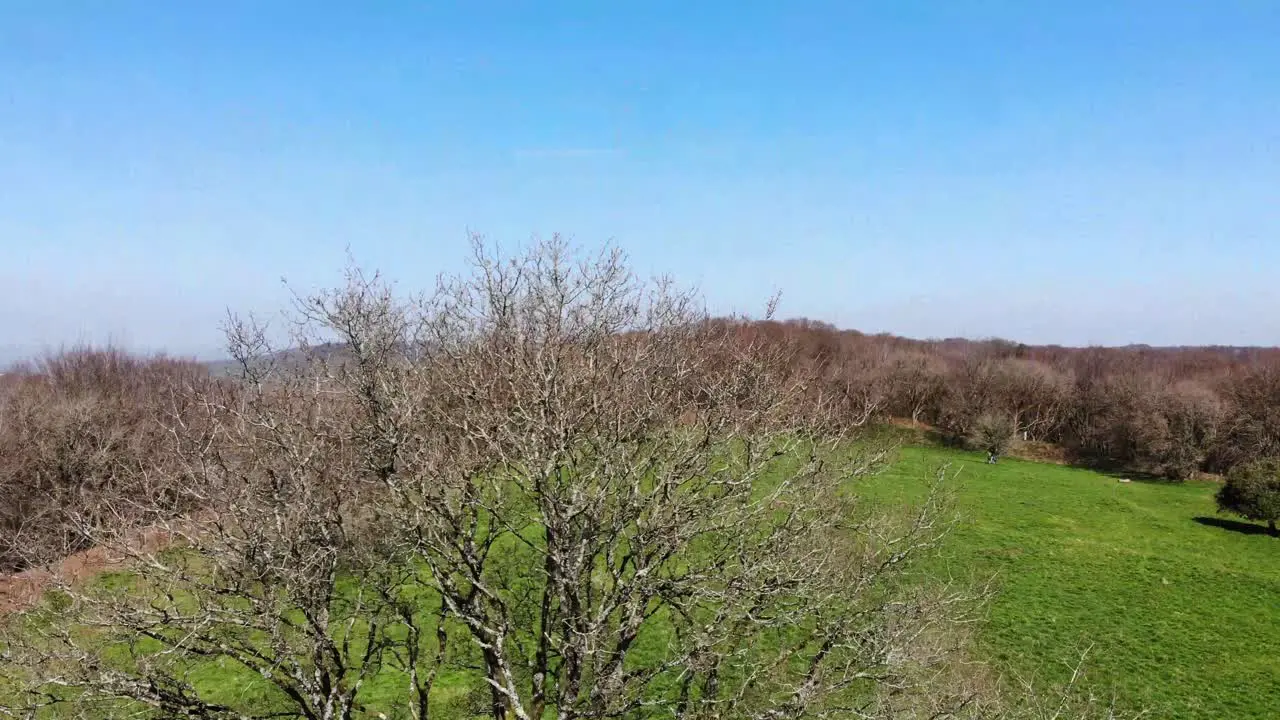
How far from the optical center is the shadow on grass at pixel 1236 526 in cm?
3419

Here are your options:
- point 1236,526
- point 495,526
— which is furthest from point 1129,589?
point 495,526

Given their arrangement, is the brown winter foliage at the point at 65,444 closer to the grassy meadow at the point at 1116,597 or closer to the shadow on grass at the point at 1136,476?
the grassy meadow at the point at 1116,597

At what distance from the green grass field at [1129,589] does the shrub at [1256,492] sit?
1032mm

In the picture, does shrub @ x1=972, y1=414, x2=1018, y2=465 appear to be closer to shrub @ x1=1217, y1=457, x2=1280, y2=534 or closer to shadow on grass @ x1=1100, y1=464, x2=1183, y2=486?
shadow on grass @ x1=1100, y1=464, x2=1183, y2=486

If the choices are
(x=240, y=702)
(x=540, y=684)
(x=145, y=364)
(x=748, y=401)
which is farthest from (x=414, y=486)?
(x=145, y=364)

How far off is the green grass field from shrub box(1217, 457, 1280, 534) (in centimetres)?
103

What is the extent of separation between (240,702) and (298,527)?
940 centimetres

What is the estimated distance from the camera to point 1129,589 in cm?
2570

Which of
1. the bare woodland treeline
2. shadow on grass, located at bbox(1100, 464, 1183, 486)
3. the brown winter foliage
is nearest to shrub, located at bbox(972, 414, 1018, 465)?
the bare woodland treeline

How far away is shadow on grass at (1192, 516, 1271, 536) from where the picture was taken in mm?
34188

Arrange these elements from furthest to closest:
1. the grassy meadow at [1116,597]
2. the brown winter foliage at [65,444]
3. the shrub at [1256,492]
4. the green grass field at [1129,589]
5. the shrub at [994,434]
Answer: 1. the shrub at [994,434]
2. the shrub at [1256,492]
3. the brown winter foliage at [65,444]
4. the green grass field at [1129,589]
5. the grassy meadow at [1116,597]

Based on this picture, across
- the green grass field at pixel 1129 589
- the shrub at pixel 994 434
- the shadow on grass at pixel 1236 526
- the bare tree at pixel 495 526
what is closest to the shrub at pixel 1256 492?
the shadow on grass at pixel 1236 526

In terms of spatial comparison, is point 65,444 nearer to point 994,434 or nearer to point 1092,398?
point 994,434

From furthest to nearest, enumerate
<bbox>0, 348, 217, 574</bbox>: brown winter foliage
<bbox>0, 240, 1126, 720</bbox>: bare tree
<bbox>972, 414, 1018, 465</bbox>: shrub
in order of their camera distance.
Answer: <bbox>972, 414, 1018, 465</bbox>: shrub, <bbox>0, 348, 217, 574</bbox>: brown winter foliage, <bbox>0, 240, 1126, 720</bbox>: bare tree
